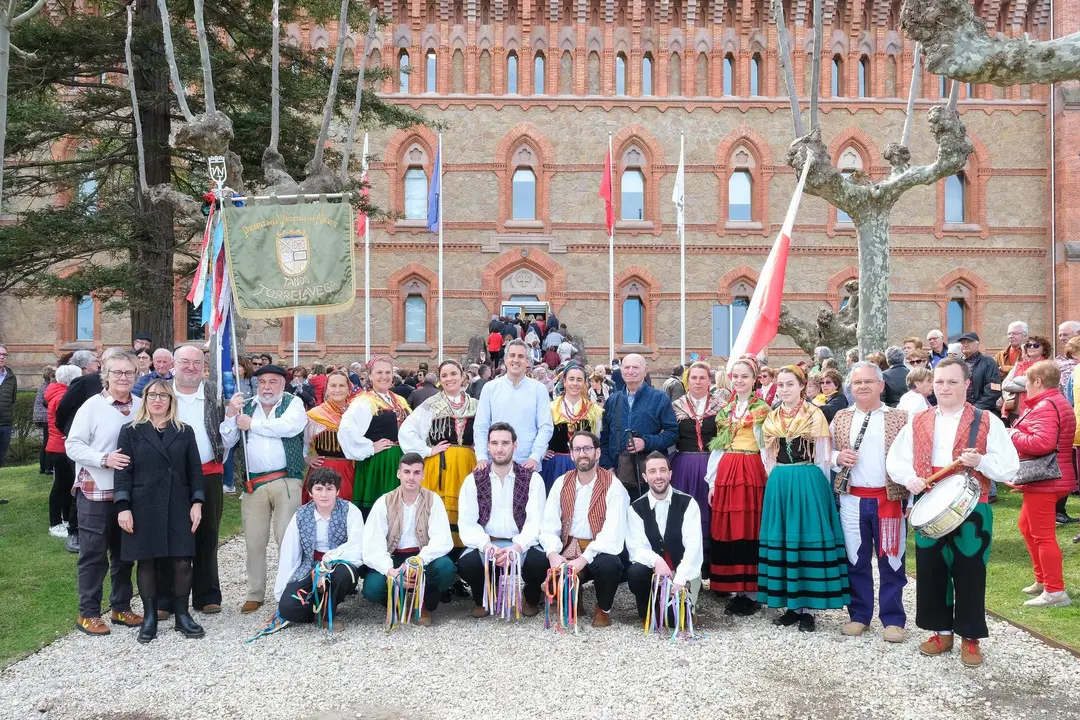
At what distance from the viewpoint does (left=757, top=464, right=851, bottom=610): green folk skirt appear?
6.05 metres

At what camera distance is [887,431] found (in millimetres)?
5918

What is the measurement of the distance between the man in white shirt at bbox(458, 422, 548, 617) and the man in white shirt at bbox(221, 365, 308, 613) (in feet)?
4.80

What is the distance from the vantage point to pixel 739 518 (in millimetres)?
6609

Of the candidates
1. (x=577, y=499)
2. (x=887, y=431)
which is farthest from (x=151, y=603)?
(x=887, y=431)

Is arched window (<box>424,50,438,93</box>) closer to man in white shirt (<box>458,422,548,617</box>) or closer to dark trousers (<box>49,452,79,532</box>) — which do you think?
dark trousers (<box>49,452,79,532</box>)

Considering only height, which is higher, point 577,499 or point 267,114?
point 267,114

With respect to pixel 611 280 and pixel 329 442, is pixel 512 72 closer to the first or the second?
pixel 611 280

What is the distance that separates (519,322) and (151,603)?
1802 centimetres

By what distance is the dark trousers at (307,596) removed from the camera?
20.3 feet

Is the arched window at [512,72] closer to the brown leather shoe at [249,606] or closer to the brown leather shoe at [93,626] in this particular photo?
the brown leather shoe at [249,606]

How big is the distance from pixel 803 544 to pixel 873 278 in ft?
24.1

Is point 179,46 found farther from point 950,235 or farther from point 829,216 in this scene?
point 950,235

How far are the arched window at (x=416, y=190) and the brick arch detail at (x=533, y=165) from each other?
2.36 meters

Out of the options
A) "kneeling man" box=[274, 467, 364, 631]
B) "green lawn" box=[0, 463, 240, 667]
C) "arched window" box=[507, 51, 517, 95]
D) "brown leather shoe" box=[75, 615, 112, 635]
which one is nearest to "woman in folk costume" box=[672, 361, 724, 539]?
"kneeling man" box=[274, 467, 364, 631]
